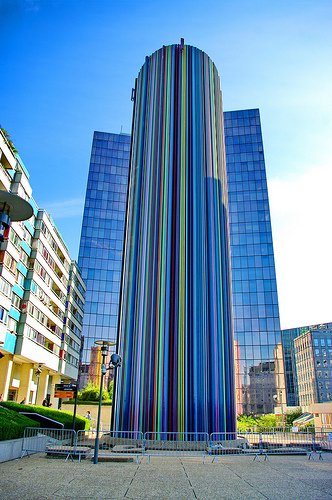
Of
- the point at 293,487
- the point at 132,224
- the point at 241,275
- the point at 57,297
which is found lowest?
the point at 293,487

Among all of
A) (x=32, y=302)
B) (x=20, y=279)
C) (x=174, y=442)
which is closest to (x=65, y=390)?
(x=174, y=442)

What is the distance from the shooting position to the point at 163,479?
11.8 m

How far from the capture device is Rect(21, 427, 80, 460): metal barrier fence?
16386 millimetres

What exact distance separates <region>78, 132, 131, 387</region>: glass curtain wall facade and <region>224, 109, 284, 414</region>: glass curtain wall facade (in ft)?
80.7

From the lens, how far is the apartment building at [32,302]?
40.1m

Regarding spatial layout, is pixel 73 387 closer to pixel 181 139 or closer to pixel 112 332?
pixel 181 139

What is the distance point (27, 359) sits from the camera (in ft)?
152

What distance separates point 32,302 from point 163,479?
124ft

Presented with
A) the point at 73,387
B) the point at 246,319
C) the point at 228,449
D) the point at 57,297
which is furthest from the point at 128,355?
the point at 246,319

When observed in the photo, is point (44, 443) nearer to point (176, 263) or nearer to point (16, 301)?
point (176, 263)

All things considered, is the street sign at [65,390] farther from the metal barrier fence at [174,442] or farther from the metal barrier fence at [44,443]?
the metal barrier fence at [174,442]

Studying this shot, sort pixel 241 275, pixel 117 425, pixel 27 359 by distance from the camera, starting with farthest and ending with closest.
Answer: pixel 241 275 < pixel 27 359 < pixel 117 425

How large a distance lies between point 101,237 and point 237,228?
2904cm

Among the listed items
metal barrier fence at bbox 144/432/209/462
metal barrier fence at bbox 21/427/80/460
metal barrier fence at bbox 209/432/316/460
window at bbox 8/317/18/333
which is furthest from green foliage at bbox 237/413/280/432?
metal barrier fence at bbox 21/427/80/460
